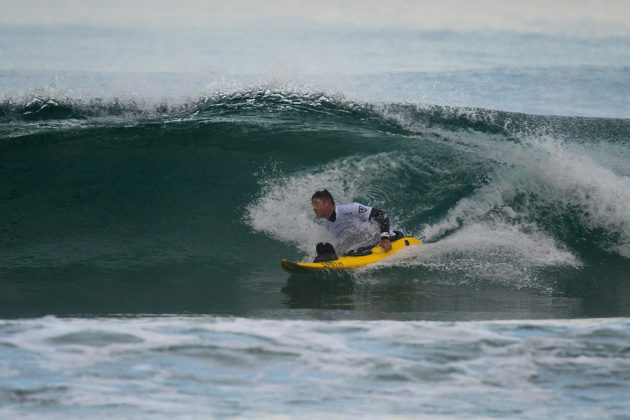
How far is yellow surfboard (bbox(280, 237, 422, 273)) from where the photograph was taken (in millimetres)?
9195

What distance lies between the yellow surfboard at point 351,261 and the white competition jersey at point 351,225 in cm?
20

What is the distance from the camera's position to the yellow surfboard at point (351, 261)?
9195 mm

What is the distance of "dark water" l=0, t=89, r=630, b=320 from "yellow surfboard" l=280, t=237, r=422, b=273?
131 millimetres

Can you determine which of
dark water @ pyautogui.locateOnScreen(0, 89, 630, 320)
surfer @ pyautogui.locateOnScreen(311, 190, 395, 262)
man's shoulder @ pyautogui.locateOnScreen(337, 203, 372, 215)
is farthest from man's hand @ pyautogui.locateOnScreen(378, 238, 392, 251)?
man's shoulder @ pyautogui.locateOnScreen(337, 203, 372, 215)

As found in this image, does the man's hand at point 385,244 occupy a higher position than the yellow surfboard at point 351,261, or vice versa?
the man's hand at point 385,244

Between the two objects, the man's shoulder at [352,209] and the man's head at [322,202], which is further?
the man's shoulder at [352,209]

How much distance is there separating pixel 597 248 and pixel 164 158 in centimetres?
639

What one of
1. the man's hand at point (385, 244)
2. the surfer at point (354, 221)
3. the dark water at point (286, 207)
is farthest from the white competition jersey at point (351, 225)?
the dark water at point (286, 207)

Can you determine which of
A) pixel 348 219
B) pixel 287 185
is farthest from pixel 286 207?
pixel 348 219

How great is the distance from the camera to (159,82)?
59.6 ft

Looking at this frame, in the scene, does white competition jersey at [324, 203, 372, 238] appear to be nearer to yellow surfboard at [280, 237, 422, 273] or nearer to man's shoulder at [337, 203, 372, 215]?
man's shoulder at [337, 203, 372, 215]

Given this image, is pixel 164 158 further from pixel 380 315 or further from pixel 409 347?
pixel 409 347

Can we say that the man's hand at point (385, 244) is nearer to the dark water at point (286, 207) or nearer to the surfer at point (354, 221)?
the surfer at point (354, 221)

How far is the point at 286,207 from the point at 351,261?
243 cm
